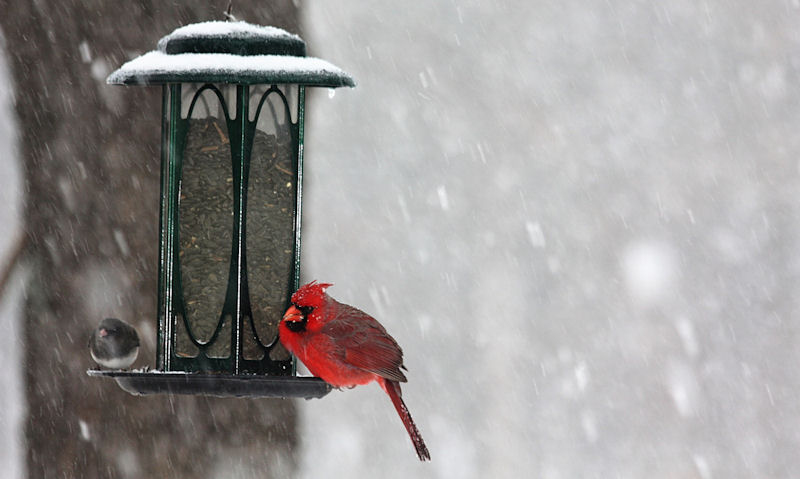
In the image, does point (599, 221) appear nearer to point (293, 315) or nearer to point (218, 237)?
point (218, 237)

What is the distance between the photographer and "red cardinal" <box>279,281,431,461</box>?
398cm

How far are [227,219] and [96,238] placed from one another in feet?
3.02

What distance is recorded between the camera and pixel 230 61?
3994 mm

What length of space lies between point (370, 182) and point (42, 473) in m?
3.10

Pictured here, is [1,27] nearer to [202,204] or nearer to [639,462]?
[202,204]

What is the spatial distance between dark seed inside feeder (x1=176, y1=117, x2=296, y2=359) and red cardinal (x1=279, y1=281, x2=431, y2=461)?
26 cm

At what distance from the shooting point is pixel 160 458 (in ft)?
16.4

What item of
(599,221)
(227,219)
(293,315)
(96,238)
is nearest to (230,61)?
(227,219)

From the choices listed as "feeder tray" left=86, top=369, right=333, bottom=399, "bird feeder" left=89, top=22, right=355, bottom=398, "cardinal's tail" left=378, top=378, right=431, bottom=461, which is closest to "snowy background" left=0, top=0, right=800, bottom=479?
"bird feeder" left=89, top=22, right=355, bottom=398

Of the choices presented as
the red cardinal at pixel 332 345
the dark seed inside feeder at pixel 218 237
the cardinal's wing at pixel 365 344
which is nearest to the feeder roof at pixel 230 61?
the dark seed inside feeder at pixel 218 237

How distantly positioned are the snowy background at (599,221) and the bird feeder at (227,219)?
3.35 m

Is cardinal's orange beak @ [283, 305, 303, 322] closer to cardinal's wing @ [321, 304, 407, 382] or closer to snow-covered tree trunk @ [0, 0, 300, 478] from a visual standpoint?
cardinal's wing @ [321, 304, 407, 382]

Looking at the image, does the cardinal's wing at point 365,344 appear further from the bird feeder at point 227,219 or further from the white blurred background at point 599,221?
the white blurred background at point 599,221

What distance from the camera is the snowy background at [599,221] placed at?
7.87 metres
